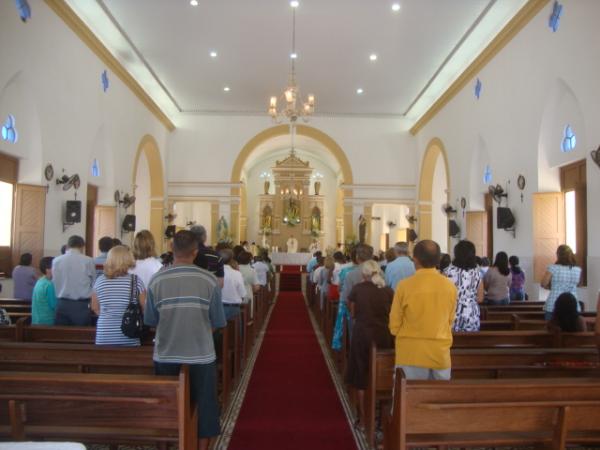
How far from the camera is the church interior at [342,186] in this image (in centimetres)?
308

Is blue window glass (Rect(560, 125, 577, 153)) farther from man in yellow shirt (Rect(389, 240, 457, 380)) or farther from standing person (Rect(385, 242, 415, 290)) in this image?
man in yellow shirt (Rect(389, 240, 457, 380))

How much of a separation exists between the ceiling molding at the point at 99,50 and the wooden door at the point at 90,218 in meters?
2.83

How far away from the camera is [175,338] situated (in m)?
3.33

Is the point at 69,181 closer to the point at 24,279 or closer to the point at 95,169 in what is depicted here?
the point at 95,169

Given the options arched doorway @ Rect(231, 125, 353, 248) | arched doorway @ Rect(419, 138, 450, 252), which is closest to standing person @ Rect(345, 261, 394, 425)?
arched doorway @ Rect(419, 138, 450, 252)

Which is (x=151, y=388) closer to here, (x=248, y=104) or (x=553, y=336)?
(x=553, y=336)

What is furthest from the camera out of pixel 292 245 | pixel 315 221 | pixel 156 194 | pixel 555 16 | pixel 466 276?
pixel 315 221

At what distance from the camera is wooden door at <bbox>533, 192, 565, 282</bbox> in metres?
10.2

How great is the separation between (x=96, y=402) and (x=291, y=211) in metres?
23.0

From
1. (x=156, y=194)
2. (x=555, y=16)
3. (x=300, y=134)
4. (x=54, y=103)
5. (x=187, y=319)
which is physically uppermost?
(x=300, y=134)

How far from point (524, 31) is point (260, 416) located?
28.9ft

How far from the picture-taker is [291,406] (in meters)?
5.41

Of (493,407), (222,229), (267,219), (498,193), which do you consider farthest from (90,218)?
(267,219)

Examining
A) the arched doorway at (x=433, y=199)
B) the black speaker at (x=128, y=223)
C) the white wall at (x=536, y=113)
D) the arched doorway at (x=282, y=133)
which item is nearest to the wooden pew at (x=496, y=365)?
the white wall at (x=536, y=113)
